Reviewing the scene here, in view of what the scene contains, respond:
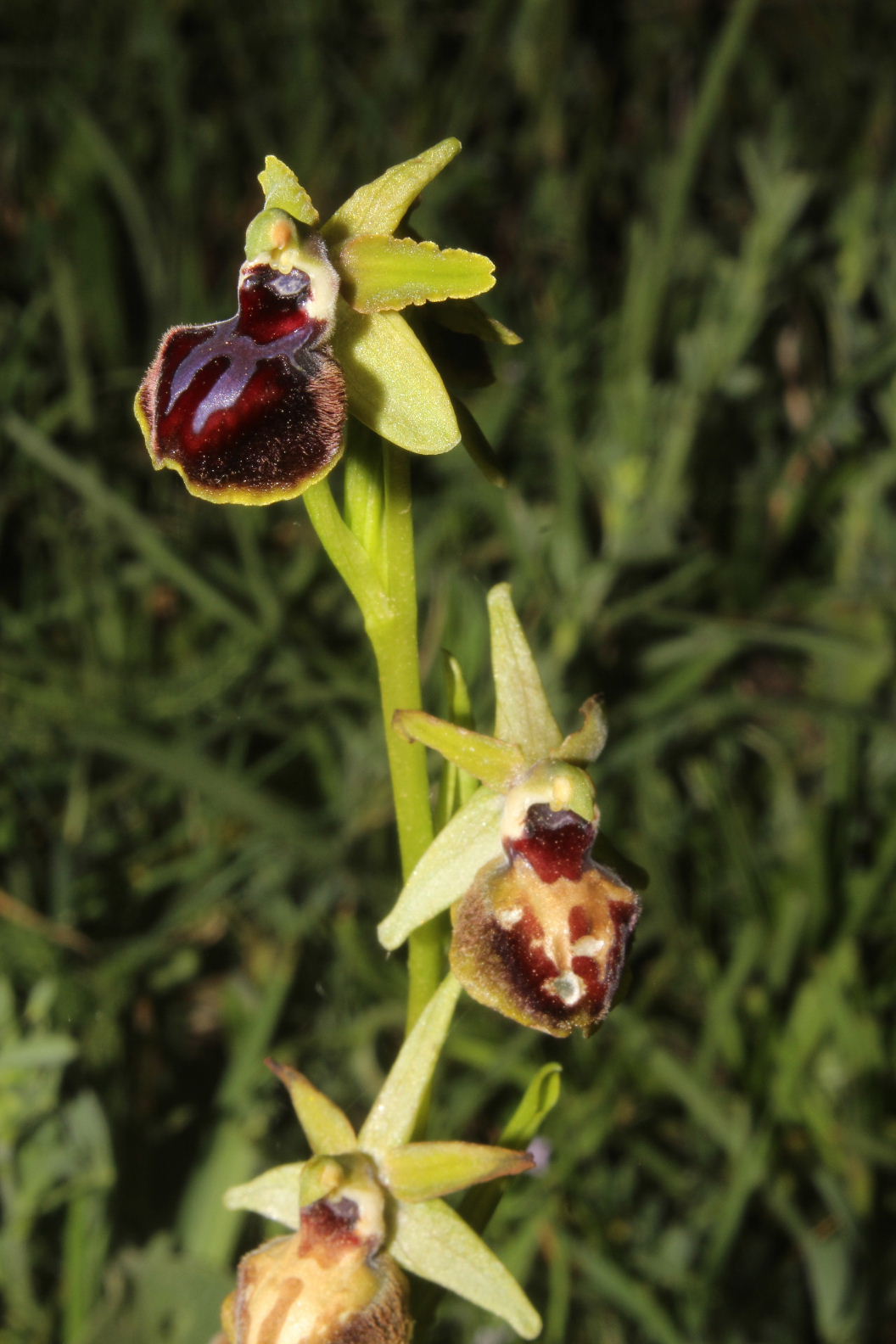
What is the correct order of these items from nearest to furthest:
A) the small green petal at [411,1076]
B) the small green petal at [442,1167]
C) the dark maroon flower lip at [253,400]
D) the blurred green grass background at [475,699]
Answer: the dark maroon flower lip at [253,400] → the small green petal at [442,1167] → the small green petal at [411,1076] → the blurred green grass background at [475,699]

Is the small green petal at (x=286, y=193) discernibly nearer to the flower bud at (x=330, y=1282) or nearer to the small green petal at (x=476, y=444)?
the small green petal at (x=476, y=444)

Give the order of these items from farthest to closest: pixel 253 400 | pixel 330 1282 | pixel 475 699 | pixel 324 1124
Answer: pixel 475 699, pixel 324 1124, pixel 330 1282, pixel 253 400

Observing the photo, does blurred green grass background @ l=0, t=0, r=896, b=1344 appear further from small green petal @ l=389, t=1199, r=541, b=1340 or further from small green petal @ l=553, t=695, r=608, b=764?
small green petal @ l=553, t=695, r=608, b=764

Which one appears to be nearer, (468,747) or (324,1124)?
(468,747)

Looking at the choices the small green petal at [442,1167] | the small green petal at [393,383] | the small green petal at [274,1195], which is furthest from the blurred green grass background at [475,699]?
the small green petal at [393,383]

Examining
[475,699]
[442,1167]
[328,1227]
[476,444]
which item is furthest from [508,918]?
[475,699]

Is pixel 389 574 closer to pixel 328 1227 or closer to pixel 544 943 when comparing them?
pixel 544 943

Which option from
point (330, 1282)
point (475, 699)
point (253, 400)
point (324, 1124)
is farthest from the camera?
point (475, 699)

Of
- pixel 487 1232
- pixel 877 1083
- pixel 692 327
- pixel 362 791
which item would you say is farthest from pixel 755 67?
pixel 487 1232
